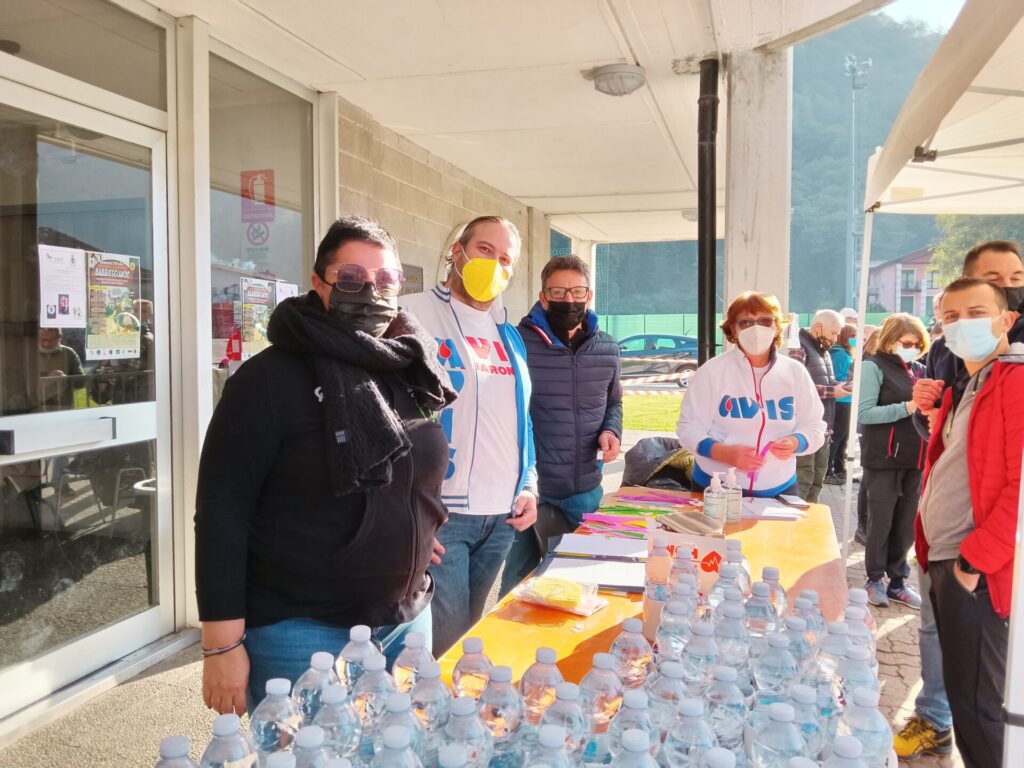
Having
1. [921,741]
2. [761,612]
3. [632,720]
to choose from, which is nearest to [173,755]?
[632,720]

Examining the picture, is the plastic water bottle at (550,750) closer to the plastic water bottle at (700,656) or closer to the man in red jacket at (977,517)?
the plastic water bottle at (700,656)

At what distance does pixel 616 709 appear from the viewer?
1200 millimetres

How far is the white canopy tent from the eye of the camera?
4.54 feet

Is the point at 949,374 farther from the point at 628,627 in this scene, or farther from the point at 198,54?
the point at 198,54

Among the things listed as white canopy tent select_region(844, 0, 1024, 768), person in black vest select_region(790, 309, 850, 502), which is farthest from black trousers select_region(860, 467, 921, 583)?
person in black vest select_region(790, 309, 850, 502)

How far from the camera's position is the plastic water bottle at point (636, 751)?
875 millimetres

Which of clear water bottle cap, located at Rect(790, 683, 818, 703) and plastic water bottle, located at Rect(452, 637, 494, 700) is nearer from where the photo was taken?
clear water bottle cap, located at Rect(790, 683, 818, 703)

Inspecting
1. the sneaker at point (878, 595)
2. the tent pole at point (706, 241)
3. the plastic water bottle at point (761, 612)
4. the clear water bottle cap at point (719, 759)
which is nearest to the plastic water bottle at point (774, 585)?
the plastic water bottle at point (761, 612)

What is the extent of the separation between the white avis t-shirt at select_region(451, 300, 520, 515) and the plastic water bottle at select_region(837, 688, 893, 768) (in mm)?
1397

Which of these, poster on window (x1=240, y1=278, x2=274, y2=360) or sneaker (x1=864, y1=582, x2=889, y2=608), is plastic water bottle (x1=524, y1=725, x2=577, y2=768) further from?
sneaker (x1=864, y1=582, x2=889, y2=608)

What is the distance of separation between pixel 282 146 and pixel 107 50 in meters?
1.31

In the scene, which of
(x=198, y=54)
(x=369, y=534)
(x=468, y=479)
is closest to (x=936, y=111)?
(x=468, y=479)

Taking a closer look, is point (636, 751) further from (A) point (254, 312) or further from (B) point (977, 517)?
(A) point (254, 312)

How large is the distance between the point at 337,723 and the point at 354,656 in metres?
0.28
